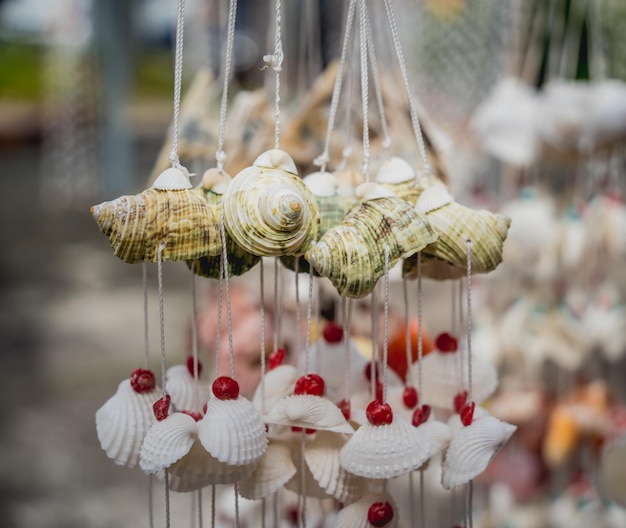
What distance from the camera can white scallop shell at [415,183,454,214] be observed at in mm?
644

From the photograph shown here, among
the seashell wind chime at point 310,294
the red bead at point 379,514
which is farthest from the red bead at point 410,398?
the red bead at point 379,514

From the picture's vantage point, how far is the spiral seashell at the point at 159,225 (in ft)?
1.87

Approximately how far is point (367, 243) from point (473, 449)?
0.59 feet

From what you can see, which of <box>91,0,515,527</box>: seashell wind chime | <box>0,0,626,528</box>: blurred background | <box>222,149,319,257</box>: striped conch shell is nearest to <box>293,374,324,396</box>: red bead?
<box>91,0,515,527</box>: seashell wind chime

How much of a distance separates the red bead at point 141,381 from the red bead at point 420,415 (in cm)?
22

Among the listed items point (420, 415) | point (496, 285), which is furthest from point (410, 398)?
point (496, 285)

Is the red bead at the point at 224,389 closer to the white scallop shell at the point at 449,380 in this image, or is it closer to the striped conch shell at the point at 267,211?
the striped conch shell at the point at 267,211

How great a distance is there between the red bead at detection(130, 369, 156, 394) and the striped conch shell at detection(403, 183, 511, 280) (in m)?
0.24

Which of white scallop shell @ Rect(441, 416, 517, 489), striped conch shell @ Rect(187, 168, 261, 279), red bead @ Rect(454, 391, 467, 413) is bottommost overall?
white scallop shell @ Rect(441, 416, 517, 489)

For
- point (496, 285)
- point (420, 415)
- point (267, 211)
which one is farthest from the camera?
point (496, 285)

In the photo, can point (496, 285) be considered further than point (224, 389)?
Yes

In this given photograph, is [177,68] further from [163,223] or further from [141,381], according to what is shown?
[141,381]

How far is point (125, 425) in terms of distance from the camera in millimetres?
626

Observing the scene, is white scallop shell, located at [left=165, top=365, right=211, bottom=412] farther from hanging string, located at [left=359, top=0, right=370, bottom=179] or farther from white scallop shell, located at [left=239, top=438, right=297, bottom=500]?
hanging string, located at [left=359, top=0, right=370, bottom=179]
